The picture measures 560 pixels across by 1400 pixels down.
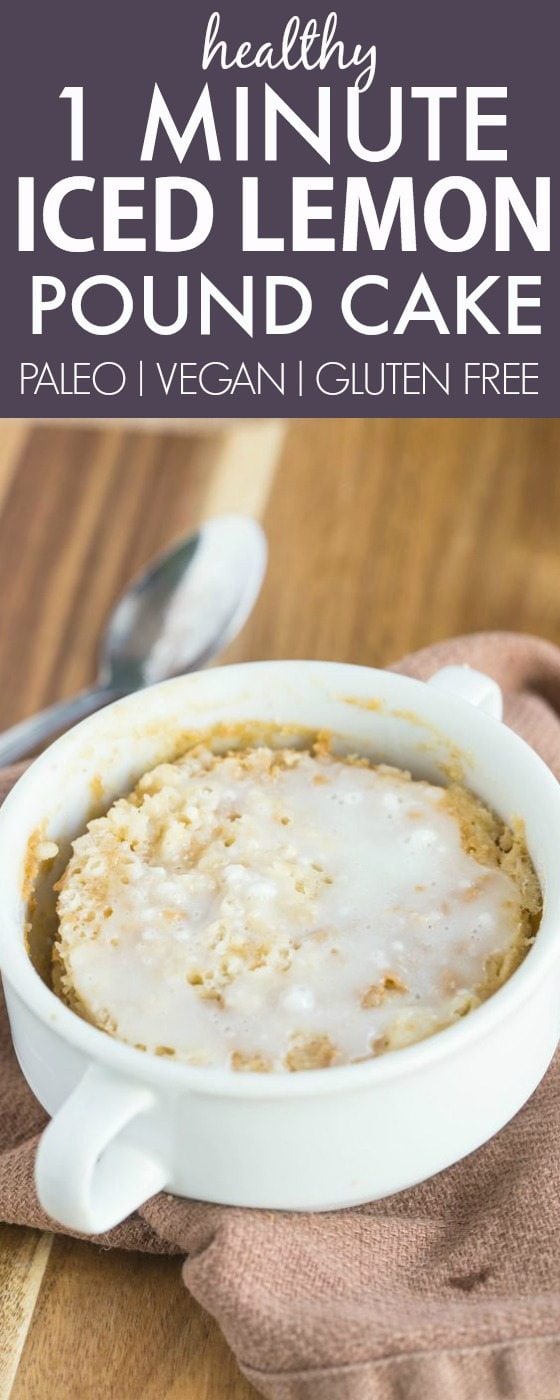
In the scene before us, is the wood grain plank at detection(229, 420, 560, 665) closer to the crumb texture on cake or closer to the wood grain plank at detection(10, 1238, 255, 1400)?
the crumb texture on cake

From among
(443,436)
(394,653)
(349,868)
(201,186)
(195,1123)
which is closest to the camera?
(195,1123)

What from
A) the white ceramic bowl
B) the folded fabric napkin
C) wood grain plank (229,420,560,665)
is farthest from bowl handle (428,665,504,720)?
wood grain plank (229,420,560,665)

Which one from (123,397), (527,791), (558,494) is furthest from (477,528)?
(527,791)

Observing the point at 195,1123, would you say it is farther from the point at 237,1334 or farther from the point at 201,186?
the point at 201,186

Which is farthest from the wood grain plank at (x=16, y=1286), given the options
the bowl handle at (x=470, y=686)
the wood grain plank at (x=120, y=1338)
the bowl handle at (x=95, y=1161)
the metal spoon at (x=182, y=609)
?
the metal spoon at (x=182, y=609)

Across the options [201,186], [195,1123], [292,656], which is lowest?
[292,656]
